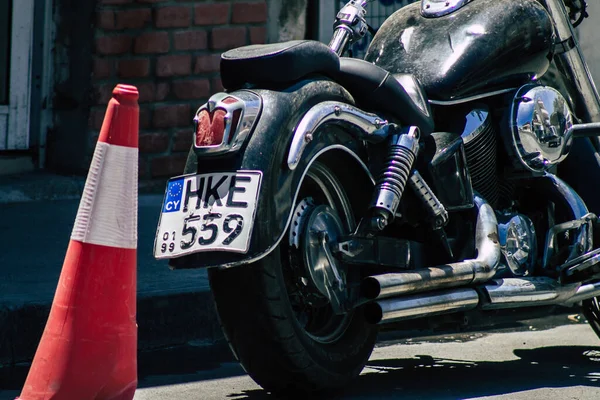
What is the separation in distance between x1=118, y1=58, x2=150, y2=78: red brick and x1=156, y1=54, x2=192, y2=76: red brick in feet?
0.27

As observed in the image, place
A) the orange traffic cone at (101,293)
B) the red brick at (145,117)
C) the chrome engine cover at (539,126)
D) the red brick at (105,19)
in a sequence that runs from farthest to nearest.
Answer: the red brick at (145,117)
the red brick at (105,19)
the chrome engine cover at (539,126)
the orange traffic cone at (101,293)

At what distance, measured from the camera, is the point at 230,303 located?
3545mm

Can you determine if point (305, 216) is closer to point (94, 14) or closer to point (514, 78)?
point (514, 78)

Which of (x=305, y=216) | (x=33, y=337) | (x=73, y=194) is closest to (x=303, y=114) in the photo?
(x=305, y=216)

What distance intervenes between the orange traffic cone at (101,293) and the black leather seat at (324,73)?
45 cm

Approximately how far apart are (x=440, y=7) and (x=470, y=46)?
0.26 meters

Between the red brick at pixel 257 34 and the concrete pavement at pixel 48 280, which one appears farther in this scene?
the red brick at pixel 257 34

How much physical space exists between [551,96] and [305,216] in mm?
1295

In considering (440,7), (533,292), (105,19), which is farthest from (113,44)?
(533,292)

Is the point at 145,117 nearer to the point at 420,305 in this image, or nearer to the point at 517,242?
the point at 517,242

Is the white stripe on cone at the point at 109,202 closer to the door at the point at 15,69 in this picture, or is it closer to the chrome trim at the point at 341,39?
the chrome trim at the point at 341,39

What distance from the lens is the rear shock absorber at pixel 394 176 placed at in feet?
12.2

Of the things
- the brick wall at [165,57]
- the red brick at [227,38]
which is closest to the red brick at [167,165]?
the brick wall at [165,57]

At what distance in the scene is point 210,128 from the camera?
11.4 feet
